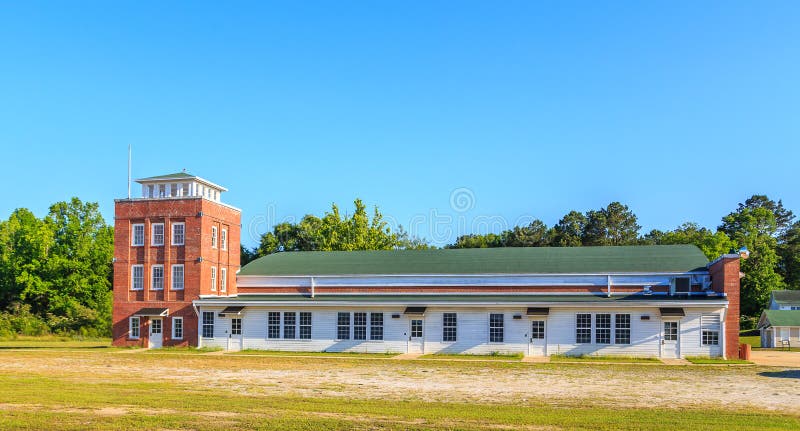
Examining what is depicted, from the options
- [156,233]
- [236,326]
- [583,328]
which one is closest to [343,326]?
[236,326]

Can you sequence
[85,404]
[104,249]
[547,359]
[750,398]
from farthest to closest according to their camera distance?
[104,249]
[547,359]
[750,398]
[85,404]

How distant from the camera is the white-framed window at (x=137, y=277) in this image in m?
49.3

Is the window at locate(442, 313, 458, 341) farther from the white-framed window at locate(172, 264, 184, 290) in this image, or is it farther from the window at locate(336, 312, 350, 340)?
the white-framed window at locate(172, 264, 184, 290)

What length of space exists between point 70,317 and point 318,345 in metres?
35.8

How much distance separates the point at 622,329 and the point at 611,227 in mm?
56941

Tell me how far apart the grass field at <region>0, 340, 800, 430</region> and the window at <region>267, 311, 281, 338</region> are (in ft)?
27.2

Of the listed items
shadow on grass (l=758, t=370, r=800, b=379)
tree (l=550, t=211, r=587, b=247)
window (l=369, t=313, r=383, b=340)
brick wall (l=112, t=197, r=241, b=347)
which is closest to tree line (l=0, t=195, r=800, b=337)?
tree (l=550, t=211, r=587, b=247)

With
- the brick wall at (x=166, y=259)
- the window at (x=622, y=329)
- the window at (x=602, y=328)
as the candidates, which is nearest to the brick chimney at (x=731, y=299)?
the window at (x=622, y=329)

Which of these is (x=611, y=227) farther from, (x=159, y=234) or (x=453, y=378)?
(x=453, y=378)

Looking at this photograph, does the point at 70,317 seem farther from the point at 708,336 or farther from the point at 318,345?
the point at 708,336

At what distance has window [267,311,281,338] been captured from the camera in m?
45.6

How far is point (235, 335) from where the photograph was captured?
152 feet

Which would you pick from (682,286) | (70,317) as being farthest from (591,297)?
(70,317)

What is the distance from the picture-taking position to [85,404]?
825 inches
